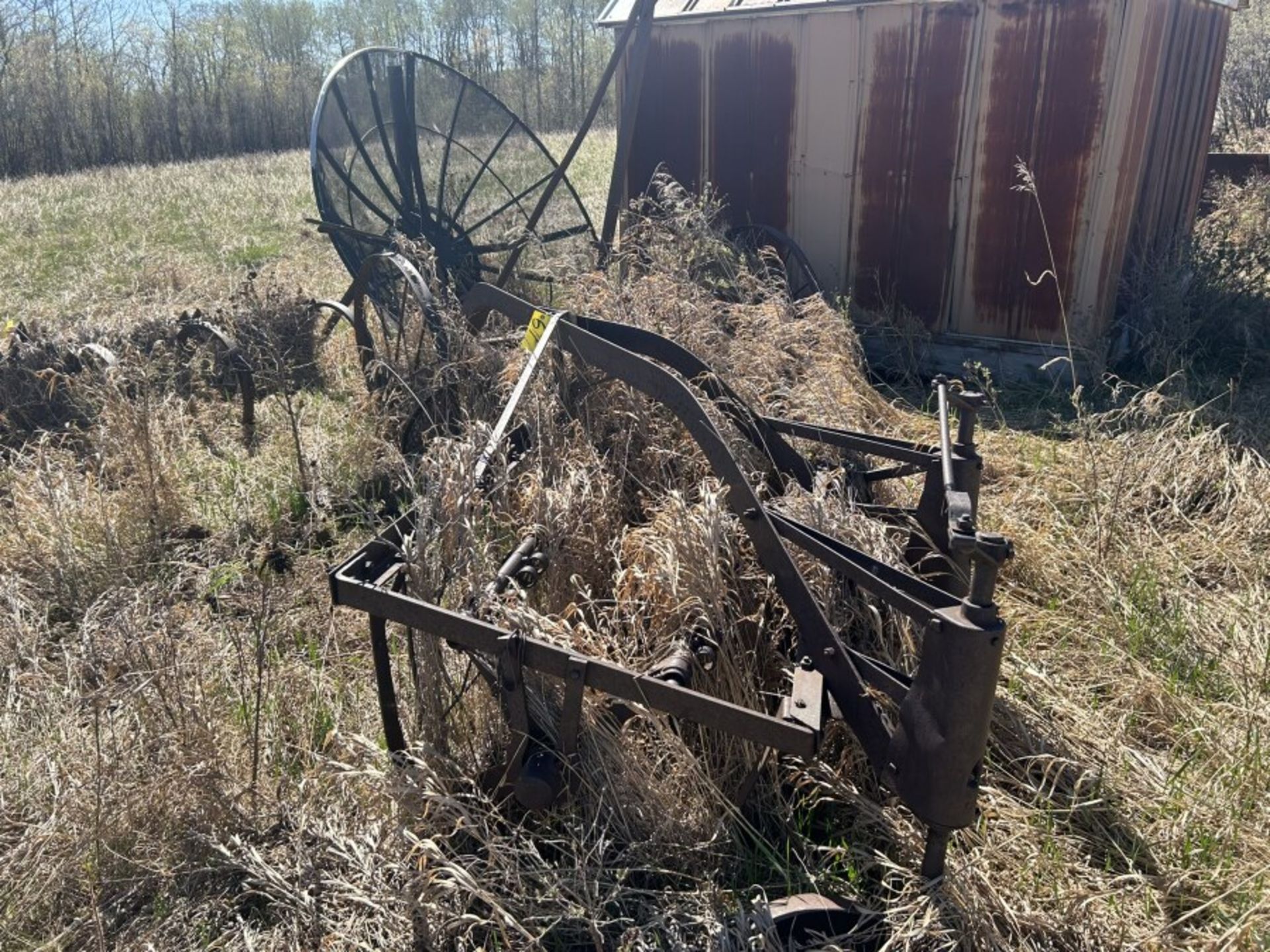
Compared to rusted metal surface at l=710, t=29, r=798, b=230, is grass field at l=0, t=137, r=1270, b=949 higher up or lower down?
lower down

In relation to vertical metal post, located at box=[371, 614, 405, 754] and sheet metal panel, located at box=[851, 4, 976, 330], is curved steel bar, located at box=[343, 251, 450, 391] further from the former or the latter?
sheet metal panel, located at box=[851, 4, 976, 330]

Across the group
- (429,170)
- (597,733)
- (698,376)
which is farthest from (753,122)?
(597,733)

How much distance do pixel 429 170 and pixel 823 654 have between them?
16.7ft

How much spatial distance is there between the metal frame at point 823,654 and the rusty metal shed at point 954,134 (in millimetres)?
3792

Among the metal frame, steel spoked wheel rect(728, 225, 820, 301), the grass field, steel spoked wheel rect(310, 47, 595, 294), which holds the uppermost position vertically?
steel spoked wheel rect(310, 47, 595, 294)

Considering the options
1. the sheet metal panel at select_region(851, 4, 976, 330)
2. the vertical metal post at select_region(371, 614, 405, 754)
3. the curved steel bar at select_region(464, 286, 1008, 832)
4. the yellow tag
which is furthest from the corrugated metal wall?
the vertical metal post at select_region(371, 614, 405, 754)

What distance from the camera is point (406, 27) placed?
41.7 m

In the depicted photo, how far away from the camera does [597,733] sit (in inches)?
91.8

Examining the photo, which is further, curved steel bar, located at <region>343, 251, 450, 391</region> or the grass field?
curved steel bar, located at <region>343, 251, 450, 391</region>

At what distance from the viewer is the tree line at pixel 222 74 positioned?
20750 mm

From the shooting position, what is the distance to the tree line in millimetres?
20750

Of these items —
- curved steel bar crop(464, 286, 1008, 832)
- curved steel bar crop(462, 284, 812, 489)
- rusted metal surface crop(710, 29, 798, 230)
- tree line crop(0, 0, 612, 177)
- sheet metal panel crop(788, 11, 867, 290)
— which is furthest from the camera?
tree line crop(0, 0, 612, 177)

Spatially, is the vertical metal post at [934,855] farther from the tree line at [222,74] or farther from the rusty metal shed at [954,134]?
the tree line at [222,74]

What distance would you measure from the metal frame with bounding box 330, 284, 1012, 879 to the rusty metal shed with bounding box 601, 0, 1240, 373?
3.79 metres
